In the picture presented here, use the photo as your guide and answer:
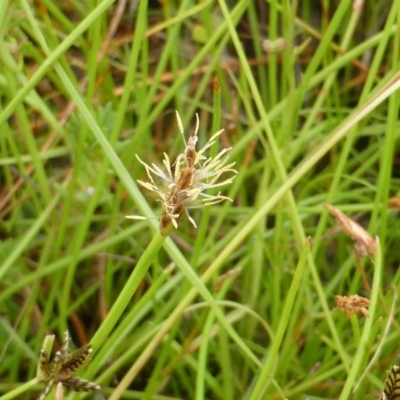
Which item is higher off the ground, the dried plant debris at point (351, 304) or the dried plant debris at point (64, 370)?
the dried plant debris at point (351, 304)

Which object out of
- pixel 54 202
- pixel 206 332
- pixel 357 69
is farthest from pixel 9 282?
→ pixel 357 69

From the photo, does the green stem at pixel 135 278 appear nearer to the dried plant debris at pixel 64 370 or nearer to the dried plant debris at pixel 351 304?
the dried plant debris at pixel 64 370

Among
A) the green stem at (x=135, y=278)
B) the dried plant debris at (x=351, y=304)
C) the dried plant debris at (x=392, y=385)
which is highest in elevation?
the green stem at (x=135, y=278)

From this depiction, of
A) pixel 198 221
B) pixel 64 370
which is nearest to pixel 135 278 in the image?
pixel 64 370

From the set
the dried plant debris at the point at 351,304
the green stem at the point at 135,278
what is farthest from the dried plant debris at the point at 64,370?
the dried plant debris at the point at 351,304

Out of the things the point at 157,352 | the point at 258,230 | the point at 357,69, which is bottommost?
the point at 157,352

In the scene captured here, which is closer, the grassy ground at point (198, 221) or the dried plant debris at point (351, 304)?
the dried plant debris at point (351, 304)

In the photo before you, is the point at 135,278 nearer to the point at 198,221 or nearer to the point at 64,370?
the point at 64,370

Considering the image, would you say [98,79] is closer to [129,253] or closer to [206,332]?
[129,253]
